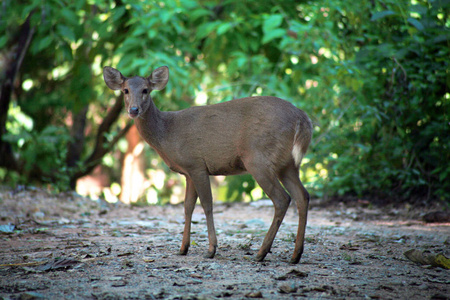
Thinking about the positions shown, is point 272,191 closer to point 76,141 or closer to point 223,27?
point 223,27

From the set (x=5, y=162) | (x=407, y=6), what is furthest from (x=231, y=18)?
(x=5, y=162)

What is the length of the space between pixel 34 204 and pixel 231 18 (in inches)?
192

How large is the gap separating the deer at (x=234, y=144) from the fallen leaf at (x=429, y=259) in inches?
40.5

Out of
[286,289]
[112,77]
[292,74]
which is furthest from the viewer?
[292,74]

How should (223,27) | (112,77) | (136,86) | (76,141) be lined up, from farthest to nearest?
1. (76,141)
2. (223,27)
3. (112,77)
4. (136,86)

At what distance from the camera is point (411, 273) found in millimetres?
4102

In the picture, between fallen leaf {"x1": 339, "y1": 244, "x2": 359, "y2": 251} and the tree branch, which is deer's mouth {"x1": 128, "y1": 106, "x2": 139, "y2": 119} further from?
the tree branch

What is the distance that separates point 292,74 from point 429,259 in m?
5.31

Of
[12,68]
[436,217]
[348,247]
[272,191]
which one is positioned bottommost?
[436,217]

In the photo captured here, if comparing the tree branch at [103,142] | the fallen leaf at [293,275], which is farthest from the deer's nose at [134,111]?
the tree branch at [103,142]

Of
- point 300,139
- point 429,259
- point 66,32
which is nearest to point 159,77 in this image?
point 300,139

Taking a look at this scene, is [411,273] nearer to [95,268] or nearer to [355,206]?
[95,268]

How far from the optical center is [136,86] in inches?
195

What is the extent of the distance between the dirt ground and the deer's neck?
109 cm
